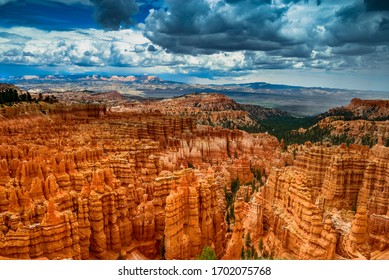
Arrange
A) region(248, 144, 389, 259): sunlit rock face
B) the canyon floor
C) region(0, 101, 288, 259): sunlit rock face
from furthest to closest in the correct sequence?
1. region(248, 144, 389, 259): sunlit rock face
2. the canyon floor
3. region(0, 101, 288, 259): sunlit rock face

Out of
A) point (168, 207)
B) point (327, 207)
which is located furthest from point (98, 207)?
point (327, 207)

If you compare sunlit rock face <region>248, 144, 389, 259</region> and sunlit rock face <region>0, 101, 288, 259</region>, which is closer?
sunlit rock face <region>0, 101, 288, 259</region>

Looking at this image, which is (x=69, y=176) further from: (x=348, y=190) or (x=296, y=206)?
(x=348, y=190)

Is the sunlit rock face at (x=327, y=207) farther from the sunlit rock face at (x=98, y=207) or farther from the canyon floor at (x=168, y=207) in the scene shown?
the sunlit rock face at (x=98, y=207)

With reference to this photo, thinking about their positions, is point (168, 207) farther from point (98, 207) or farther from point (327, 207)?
point (327, 207)

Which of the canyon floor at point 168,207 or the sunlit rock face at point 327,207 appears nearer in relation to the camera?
the canyon floor at point 168,207

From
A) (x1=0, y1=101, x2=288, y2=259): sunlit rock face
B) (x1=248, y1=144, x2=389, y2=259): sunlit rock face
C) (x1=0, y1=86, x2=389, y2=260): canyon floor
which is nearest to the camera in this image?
(x1=0, y1=101, x2=288, y2=259): sunlit rock face

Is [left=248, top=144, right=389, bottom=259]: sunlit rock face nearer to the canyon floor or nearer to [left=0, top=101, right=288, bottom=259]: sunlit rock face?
the canyon floor

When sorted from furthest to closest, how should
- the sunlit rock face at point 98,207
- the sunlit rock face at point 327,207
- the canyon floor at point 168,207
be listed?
1. the sunlit rock face at point 327,207
2. the canyon floor at point 168,207
3. the sunlit rock face at point 98,207

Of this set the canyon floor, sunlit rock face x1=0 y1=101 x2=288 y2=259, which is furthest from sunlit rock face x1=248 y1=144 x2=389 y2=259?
sunlit rock face x1=0 y1=101 x2=288 y2=259

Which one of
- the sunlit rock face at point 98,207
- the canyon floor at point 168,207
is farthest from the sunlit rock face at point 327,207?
the sunlit rock face at point 98,207

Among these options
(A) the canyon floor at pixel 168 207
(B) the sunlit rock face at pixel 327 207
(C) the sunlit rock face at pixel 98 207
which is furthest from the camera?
(B) the sunlit rock face at pixel 327 207
